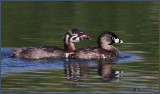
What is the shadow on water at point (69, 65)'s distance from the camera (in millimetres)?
13489

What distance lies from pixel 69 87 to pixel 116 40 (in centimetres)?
524

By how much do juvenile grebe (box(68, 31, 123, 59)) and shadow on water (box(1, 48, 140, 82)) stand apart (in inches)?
10.1

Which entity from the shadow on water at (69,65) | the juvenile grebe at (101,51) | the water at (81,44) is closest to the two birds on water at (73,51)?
the juvenile grebe at (101,51)

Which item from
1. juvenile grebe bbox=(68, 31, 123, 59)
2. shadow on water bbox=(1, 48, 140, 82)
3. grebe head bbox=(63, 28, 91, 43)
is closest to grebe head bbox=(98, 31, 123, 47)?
juvenile grebe bbox=(68, 31, 123, 59)

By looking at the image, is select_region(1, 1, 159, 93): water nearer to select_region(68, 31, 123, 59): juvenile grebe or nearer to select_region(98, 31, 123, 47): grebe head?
select_region(68, 31, 123, 59): juvenile grebe

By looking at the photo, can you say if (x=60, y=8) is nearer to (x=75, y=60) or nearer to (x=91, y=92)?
(x=75, y=60)

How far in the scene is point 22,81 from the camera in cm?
1248

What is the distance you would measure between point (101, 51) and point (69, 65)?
180 cm

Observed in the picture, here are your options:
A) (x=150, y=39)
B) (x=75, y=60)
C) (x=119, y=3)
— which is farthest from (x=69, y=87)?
(x=119, y=3)

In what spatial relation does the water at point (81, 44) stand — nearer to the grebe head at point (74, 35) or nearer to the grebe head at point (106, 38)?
the grebe head at point (106, 38)

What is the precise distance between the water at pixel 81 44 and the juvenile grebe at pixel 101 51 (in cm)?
39

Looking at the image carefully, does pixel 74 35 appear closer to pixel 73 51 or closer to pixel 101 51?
pixel 73 51

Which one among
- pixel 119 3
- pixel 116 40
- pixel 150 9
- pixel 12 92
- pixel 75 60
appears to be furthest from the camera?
pixel 119 3

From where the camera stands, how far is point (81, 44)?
19.0 metres
